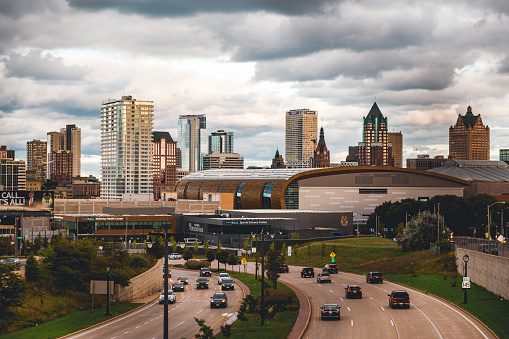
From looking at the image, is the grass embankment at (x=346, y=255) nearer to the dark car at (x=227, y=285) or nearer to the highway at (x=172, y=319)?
the dark car at (x=227, y=285)

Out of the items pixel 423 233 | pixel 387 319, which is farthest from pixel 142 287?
pixel 423 233

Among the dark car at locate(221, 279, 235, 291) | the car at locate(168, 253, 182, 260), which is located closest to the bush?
the car at locate(168, 253, 182, 260)

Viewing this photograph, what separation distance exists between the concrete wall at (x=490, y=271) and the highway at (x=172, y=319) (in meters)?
24.4

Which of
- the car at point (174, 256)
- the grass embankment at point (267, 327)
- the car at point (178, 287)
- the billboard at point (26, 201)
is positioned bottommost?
the car at point (174, 256)

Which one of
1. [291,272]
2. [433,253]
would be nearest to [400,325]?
[433,253]

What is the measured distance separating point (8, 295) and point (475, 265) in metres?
47.0

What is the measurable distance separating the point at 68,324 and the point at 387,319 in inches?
1017

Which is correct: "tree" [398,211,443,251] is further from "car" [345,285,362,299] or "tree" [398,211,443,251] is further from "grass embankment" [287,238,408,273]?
"car" [345,285,362,299]

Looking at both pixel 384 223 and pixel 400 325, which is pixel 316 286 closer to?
pixel 400 325

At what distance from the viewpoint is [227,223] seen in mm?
162500

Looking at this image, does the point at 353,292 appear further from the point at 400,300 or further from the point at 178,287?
the point at 178,287

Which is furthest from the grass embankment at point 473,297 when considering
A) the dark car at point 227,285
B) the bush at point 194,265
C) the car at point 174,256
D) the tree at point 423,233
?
the car at point 174,256

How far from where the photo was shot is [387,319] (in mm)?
53250

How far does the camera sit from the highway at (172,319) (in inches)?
1984
